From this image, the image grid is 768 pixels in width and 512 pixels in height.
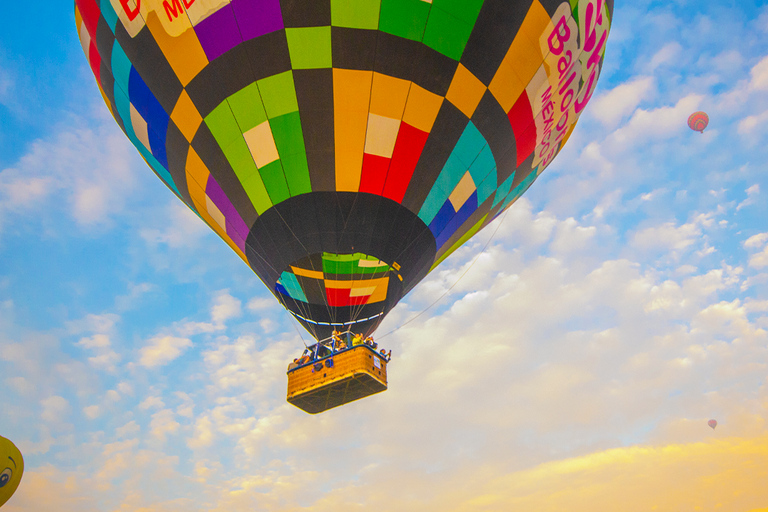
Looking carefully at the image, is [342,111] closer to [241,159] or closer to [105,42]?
[241,159]

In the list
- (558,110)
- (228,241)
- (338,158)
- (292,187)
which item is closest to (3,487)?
(228,241)

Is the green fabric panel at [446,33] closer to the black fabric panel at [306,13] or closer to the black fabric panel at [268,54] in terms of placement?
the black fabric panel at [306,13]

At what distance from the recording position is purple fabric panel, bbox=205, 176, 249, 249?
8.54 meters

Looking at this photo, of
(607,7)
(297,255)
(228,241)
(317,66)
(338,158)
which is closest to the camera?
(317,66)

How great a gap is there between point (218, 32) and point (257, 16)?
0.62m

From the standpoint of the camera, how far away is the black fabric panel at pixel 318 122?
7305 millimetres

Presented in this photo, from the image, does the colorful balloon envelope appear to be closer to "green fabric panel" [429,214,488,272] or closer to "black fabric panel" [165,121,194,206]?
"black fabric panel" [165,121,194,206]

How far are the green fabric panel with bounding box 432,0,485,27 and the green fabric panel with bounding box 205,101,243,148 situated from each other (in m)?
3.24

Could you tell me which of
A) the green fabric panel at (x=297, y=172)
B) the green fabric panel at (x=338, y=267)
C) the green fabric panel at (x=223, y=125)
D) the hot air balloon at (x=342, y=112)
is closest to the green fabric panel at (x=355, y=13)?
the hot air balloon at (x=342, y=112)

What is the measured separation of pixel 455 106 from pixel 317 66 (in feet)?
6.68

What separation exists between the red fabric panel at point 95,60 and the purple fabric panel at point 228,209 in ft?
9.87

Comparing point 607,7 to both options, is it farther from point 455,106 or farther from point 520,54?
point 455,106

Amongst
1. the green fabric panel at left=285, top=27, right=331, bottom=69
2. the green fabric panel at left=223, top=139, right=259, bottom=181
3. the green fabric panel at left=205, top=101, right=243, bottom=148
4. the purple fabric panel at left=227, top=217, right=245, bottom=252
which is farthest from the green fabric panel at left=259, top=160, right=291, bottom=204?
the green fabric panel at left=285, top=27, right=331, bottom=69

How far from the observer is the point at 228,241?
9664 millimetres
